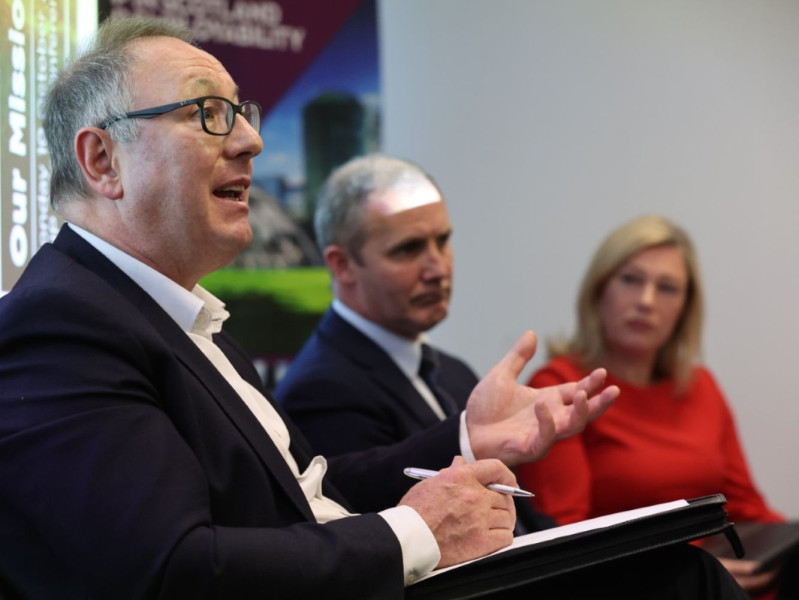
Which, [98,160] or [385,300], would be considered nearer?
[98,160]

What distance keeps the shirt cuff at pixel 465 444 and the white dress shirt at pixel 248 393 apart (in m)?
0.25

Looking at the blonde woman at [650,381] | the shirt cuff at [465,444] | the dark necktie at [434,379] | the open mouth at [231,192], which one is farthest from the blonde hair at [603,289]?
the open mouth at [231,192]

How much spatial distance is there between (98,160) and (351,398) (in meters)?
0.94

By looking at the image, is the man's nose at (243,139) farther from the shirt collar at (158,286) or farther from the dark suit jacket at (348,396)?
the dark suit jacket at (348,396)

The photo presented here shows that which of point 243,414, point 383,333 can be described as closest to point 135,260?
point 243,414

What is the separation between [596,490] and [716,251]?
5.06 ft

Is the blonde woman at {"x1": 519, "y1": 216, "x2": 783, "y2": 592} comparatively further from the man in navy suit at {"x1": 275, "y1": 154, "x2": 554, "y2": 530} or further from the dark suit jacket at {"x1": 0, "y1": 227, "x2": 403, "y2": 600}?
the dark suit jacket at {"x1": 0, "y1": 227, "x2": 403, "y2": 600}

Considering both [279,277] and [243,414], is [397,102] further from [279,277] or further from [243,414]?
[243,414]

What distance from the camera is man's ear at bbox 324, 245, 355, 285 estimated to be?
2.59 m

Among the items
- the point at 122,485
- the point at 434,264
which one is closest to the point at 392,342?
the point at 434,264

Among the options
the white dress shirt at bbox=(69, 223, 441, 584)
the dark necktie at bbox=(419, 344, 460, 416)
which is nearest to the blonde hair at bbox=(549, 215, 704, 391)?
the dark necktie at bbox=(419, 344, 460, 416)

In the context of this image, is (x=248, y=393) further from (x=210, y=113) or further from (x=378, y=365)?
(x=378, y=365)

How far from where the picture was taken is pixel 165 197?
4.91ft

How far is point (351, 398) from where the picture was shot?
7.42 ft
